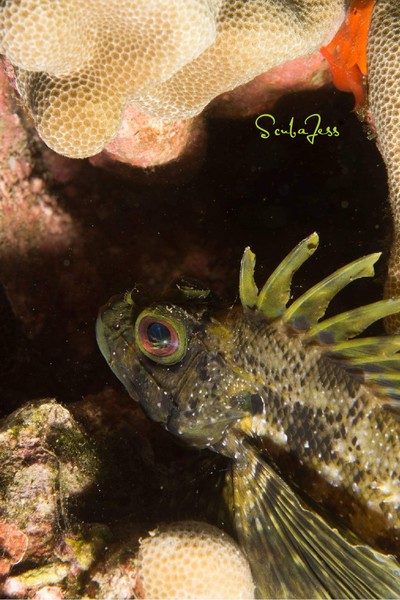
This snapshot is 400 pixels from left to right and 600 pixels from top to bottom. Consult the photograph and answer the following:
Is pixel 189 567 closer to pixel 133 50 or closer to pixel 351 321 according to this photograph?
pixel 351 321

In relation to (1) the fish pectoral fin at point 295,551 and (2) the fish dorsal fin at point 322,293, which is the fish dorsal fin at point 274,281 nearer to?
(2) the fish dorsal fin at point 322,293

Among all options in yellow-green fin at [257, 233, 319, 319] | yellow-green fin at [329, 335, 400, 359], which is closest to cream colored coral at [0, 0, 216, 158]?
yellow-green fin at [257, 233, 319, 319]

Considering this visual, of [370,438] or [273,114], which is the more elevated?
[273,114]

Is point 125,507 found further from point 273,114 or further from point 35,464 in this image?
point 273,114

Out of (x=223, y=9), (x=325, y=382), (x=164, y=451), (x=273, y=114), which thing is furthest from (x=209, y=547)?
(x=273, y=114)

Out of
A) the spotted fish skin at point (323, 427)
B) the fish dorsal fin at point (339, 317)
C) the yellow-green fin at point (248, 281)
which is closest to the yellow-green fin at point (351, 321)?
the fish dorsal fin at point (339, 317)

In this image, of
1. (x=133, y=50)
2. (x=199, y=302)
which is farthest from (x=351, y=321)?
(x=133, y=50)
